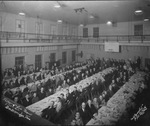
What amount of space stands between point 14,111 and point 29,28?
167 cm

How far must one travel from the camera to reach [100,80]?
2.30 metres

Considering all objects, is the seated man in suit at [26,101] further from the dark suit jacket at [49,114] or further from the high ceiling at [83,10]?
the high ceiling at [83,10]

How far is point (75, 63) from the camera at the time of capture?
2.59m

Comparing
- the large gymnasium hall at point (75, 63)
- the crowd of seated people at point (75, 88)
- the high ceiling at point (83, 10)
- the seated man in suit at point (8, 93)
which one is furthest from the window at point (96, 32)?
the seated man in suit at point (8, 93)

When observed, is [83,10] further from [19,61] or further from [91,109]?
[91,109]

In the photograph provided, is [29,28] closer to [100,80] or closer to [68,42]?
[68,42]

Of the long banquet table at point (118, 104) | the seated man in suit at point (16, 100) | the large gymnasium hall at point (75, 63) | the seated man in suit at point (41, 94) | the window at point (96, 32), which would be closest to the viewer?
the long banquet table at point (118, 104)

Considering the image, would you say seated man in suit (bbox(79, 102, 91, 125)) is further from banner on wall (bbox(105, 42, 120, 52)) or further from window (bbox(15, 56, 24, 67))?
window (bbox(15, 56, 24, 67))

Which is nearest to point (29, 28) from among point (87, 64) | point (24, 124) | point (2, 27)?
point (2, 27)

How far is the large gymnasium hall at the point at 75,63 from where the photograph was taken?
2.04 meters

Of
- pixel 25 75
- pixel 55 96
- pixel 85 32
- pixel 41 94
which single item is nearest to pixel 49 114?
pixel 55 96

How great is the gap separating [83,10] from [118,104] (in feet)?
5.75

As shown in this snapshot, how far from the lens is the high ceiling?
212 centimetres

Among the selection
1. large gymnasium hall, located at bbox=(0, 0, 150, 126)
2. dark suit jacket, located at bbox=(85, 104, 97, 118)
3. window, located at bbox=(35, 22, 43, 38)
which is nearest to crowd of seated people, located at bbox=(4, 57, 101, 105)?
large gymnasium hall, located at bbox=(0, 0, 150, 126)
